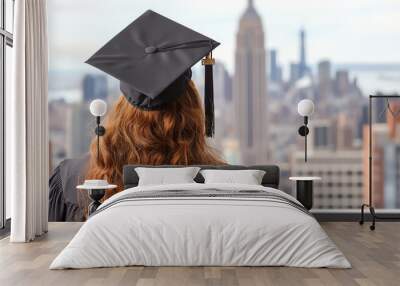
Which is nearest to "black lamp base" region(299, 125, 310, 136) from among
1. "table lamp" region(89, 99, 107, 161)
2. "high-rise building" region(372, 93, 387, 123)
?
"high-rise building" region(372, 93, 387, 123)

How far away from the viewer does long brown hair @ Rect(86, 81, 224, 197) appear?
626 cm

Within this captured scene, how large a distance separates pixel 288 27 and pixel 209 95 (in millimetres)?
1391

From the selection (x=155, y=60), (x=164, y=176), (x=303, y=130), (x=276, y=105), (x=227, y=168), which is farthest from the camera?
(x=276, y=105)

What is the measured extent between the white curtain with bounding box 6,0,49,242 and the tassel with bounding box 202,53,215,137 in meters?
1.47

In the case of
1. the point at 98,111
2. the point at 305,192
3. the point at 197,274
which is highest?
the point at 98,111

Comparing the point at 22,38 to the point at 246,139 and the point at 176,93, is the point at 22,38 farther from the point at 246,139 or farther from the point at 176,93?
the point at 246,139

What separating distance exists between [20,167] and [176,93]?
4.98 feet

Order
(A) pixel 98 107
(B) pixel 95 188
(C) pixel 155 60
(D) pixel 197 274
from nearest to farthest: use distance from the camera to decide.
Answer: (D) pixel 197 274 → (C) pixel 155 60 → (B) pixel 95 188 → (A) pixel 98 107

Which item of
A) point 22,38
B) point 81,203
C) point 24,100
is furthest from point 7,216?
point 22,38

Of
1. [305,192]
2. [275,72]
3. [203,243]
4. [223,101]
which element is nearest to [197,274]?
[203,243]

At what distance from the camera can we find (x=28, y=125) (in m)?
5.45

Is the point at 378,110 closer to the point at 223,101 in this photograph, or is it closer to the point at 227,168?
the point at 223,101

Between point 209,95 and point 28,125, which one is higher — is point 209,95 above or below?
above

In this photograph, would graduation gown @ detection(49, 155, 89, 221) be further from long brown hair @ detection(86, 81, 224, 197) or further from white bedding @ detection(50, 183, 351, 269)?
white bedding @ detection(50, 183, 351, 269)
